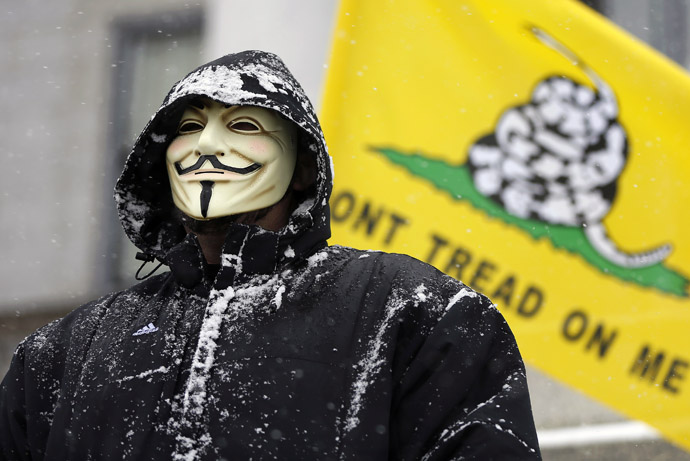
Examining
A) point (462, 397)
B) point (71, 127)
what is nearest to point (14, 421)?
point (462, 397)

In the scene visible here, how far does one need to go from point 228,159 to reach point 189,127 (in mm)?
163

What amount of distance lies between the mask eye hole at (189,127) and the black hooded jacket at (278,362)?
46 mm

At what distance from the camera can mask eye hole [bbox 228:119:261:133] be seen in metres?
2.49

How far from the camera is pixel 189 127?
2553 mm

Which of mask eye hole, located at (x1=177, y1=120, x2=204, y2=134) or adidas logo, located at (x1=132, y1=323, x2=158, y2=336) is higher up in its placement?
mask eye hole, located at (x1=177, y1=120, x2=204, y2=134)

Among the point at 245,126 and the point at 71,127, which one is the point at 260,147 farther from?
the point at 71,127

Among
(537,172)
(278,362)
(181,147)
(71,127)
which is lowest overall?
(71,127)

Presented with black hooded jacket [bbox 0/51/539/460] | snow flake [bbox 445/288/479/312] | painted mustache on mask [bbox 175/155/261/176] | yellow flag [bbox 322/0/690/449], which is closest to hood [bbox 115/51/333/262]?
black hooded jacket [bbox 0/51/539/460]

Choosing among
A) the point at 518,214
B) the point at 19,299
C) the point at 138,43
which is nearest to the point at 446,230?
the point at 518,214

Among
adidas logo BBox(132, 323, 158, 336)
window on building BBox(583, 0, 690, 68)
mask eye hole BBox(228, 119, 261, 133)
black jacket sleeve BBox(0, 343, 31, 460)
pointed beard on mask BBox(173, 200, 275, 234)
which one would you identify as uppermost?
mask eye hole BBox(228, 119, 261, 133)

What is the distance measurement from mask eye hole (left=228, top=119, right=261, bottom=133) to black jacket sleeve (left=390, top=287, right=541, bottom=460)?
1.93 ft

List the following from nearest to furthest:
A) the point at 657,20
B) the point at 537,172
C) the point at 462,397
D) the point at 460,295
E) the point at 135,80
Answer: the point at 462,397 < the point at 460,295 < the point at 537,172 < the point at 657,20 < the point at 135,80

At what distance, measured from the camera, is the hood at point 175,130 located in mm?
2453

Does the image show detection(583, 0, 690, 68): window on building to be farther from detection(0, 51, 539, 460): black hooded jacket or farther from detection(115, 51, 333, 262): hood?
detection(0, 51, 539, 460): black hooded jacket
